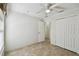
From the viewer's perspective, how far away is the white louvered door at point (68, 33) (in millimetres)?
1745

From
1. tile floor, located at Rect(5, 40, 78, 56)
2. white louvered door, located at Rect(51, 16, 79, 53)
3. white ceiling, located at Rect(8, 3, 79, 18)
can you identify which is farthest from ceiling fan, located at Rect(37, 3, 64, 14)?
tile floor, located at Rect(5, 40, 78, 56)

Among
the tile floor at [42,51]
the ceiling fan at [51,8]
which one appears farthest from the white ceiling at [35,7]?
the tile floor at [42,51]

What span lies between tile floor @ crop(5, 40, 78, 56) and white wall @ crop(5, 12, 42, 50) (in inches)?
2.7

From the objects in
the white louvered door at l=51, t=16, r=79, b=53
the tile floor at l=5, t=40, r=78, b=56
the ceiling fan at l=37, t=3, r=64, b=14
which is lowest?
the tile floor at l=5, t=40, r=78, b=56

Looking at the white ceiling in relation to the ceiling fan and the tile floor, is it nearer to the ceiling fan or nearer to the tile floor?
the ceiling fan

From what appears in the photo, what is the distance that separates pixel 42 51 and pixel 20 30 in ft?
1.36

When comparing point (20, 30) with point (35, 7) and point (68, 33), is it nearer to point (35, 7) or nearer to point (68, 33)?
point (35, 7)

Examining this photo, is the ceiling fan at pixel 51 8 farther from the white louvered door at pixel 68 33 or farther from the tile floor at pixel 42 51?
the tile floor at pixel 42 51

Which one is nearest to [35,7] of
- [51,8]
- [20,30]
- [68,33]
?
[51,8]

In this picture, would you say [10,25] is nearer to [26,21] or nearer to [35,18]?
A: [26,21]

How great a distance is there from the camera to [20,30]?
1.80m

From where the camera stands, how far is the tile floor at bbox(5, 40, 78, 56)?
68.9 inches

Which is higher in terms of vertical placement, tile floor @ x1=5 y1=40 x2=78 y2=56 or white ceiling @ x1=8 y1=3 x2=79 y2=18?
white ceiling @ x1=8 y1=3 x2=79 y2=18

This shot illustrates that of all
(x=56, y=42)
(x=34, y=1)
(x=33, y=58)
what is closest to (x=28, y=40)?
(x=33, y=58)
